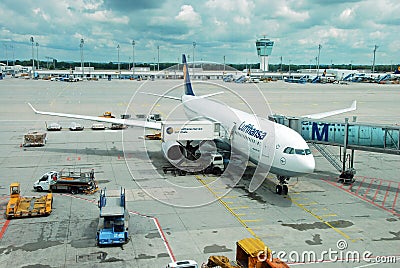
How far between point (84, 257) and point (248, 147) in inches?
569

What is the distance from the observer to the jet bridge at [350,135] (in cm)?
2800

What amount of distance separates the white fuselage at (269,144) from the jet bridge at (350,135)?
14.7ft

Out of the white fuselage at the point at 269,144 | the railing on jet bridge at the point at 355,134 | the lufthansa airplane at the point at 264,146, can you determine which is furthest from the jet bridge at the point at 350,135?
the white fuselage at the point at 269,144

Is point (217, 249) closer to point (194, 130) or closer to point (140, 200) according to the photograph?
point (140, 200)

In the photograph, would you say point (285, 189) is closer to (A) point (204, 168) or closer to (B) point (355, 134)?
(B) point (355, 134)

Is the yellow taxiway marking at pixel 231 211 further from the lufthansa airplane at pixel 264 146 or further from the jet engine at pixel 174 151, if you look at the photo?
the jet engine at pixel 174 151

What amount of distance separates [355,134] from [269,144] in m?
7.86

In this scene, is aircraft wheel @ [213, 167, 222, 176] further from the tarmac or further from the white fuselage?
the white fuselage

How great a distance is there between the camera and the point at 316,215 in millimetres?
23172

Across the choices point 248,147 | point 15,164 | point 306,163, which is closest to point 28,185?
point 15,164

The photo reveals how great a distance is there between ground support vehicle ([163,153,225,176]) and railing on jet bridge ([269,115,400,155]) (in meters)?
6.63

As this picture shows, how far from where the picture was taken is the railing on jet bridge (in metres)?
27.9

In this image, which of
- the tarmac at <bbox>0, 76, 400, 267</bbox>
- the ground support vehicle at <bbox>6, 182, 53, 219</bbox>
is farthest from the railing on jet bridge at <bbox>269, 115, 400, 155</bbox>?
the ground support vehicle at <bbox>6, 182, 53, 219</bbox>

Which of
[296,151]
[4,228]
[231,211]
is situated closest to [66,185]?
[4,228]
